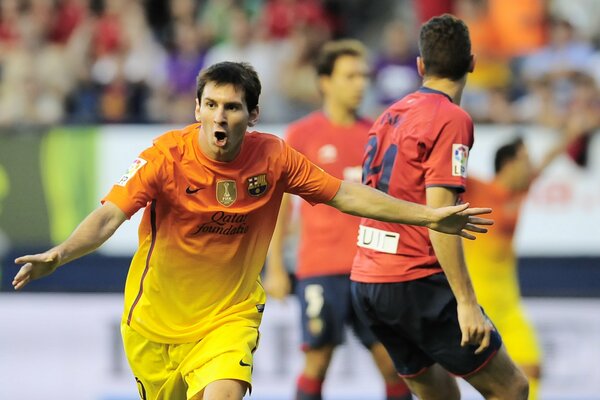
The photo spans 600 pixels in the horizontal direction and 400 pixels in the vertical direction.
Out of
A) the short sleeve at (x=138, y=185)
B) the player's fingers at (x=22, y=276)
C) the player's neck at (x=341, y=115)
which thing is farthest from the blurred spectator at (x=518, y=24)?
the player's fingers at (x=22, y=276)

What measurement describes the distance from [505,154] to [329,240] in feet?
5.45

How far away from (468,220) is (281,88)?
7283 millimetres

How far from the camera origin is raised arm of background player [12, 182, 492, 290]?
480cm

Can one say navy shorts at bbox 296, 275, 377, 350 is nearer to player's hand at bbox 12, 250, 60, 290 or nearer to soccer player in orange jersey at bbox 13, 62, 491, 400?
soccer player in orange jersey at bbox 13, 62, 491, 400

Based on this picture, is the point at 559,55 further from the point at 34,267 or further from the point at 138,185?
the point at 34,267

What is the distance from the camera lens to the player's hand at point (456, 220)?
5.16 meters

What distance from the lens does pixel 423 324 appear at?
577 cm

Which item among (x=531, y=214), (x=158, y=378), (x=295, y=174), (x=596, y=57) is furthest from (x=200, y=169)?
(x=596, y=57)

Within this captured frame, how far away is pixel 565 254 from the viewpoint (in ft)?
34.2

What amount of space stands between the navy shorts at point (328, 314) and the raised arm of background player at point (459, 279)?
2197 mm

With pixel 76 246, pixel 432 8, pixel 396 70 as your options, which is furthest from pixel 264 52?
pixel 76 246

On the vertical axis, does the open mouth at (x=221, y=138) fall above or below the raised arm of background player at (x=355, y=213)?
above

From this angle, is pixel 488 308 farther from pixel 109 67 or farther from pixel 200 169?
pixel 109 67

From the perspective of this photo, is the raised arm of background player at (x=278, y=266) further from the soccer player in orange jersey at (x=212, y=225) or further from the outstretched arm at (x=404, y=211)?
the outstretched arm at (x=404, y=211)
